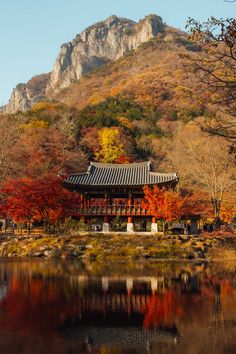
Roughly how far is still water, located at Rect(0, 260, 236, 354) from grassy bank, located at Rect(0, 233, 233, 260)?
682cm

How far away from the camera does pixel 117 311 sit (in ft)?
57.4

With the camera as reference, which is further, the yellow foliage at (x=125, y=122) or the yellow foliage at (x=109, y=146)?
the yellow foliage at (x=125, y=122)

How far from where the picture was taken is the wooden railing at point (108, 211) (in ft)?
141

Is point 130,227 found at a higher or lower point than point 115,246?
higher

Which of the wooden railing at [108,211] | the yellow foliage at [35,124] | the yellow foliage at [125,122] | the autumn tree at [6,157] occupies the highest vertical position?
the yellow foliage at [125,122]

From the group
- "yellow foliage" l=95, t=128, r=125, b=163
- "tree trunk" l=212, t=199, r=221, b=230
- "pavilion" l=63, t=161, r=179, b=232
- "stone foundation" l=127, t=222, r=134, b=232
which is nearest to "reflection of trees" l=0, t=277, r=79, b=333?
"stone foundation" l=127, t=222, r=134, b=232

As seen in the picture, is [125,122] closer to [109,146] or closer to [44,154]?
[109,146]

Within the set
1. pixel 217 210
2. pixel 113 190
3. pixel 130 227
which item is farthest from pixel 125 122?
pixel 130 227

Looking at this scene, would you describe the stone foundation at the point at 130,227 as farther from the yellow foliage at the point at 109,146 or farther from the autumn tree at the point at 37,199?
the yellow foliage at the point at 109,146

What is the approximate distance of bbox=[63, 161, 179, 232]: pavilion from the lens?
141 ft

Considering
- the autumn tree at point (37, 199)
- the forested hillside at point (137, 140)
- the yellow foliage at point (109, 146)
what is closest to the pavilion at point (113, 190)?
the autumn tree at point (37, 199)

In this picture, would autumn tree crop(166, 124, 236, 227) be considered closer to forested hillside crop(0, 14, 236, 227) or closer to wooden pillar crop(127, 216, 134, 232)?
forested hillside crop(0, 14, 236, 227)

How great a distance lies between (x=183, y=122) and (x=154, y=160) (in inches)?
716

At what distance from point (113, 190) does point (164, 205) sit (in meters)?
7.35
